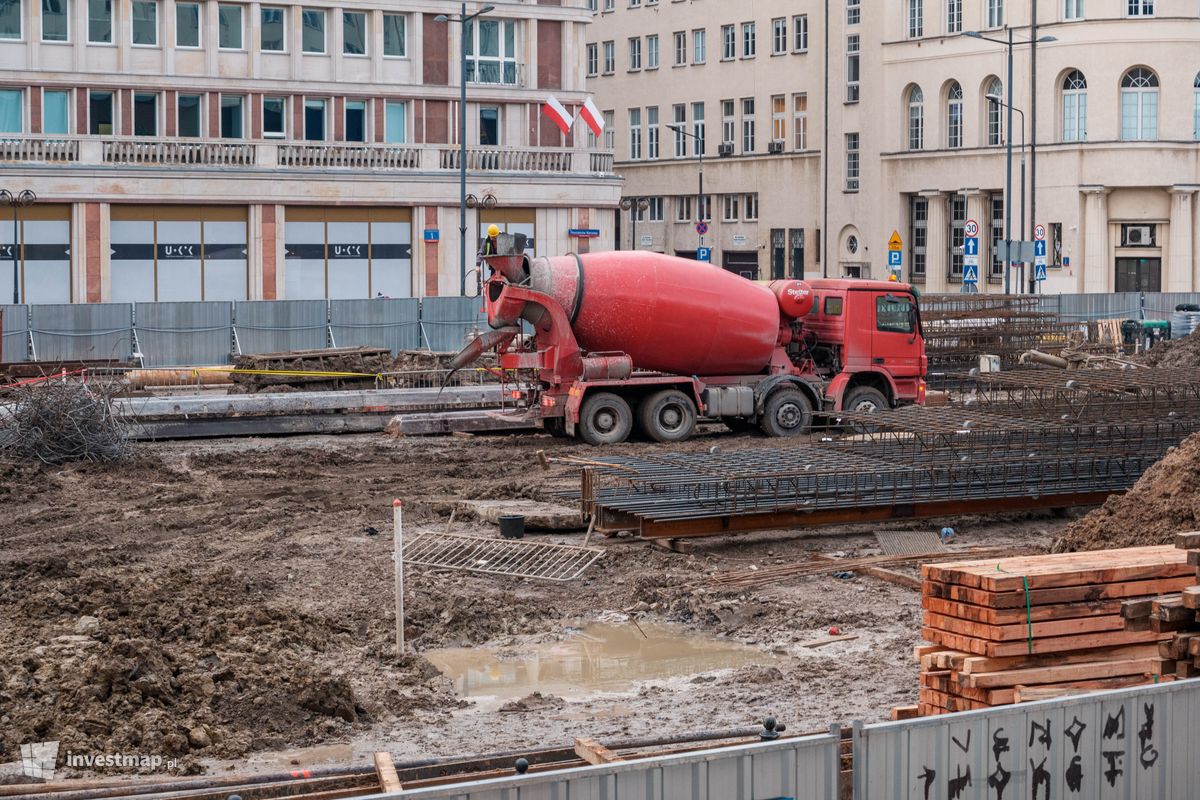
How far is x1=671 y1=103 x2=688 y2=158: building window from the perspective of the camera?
271ft

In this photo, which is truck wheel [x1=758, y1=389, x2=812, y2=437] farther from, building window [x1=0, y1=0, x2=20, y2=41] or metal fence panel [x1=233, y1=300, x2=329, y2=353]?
building window [x1=0, y1=0, x2=20, y2=41]

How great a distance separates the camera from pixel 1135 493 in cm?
1762

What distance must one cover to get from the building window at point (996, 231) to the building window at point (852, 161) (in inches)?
291

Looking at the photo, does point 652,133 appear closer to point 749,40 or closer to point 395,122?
point 749,40

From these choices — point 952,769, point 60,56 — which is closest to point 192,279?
point 60,56

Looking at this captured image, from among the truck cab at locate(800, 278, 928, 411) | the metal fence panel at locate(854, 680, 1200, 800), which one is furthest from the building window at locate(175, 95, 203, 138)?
the metal fence panel at locate(854, 680, 1200, 800)

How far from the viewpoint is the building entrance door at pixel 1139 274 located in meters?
63.8

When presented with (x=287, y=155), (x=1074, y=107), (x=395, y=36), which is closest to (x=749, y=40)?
(x=1074, y=107)

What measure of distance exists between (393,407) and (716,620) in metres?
16.8

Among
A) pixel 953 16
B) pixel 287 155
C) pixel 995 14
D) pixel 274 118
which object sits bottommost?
pixel 287 155

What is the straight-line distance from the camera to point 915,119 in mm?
71188

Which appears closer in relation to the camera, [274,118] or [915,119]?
[274,118]

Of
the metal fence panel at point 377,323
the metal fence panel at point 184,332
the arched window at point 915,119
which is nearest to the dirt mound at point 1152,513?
the metal fence panel at point 184,332

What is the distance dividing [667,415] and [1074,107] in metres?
40.8
